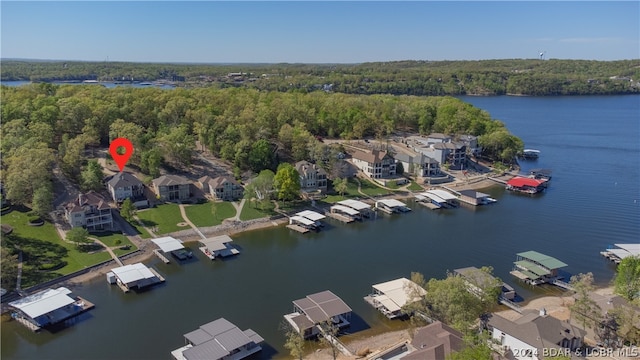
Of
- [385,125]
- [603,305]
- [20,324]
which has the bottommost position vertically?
[20,324]

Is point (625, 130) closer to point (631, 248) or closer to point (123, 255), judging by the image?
point (631, 248)

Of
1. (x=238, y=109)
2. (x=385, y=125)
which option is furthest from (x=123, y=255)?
(x=385, y=125)

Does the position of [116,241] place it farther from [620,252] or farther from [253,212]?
[620,252]

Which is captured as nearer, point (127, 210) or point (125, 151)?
point (127, 210)

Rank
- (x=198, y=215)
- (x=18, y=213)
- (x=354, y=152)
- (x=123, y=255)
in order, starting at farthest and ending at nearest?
(x=354, y=152) → (x=198, y=215) → (x=18, y=213) → (x=123, y=255)

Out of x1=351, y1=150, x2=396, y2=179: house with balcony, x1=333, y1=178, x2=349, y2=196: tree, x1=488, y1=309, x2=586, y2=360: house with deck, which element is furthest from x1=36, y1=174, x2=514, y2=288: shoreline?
x1=488, y1=309, x2=586, y2=360: house with deck

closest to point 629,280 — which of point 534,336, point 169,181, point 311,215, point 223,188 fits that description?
point 534,336
